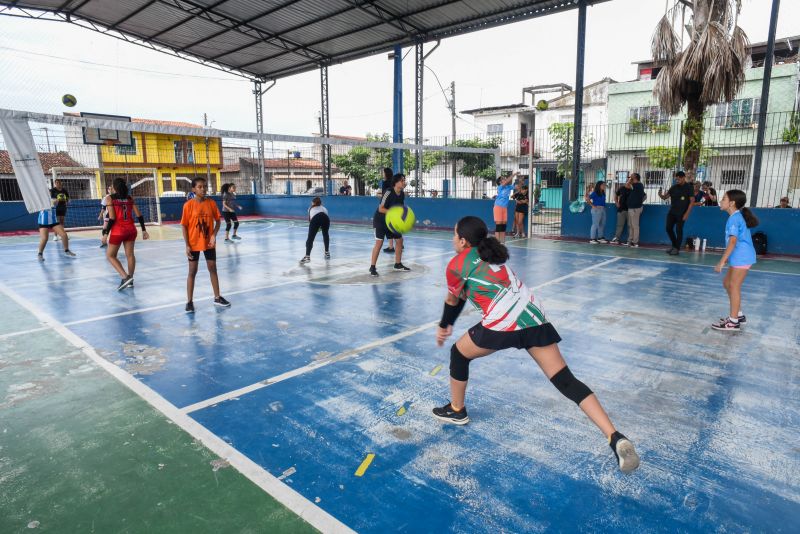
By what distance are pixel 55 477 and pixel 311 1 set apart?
18.6m

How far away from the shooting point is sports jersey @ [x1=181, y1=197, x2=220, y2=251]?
673 cm

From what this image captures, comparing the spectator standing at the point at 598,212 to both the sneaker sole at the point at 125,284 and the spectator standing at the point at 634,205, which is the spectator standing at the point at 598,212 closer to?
the spectator standing at the point at 634,205

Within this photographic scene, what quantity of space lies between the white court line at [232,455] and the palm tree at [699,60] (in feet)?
43.0

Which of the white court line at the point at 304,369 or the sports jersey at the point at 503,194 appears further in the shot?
the sports jersey at the point at 503,194

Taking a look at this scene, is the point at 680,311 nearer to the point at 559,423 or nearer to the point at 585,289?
the point at 585,289

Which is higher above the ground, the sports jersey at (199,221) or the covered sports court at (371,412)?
the sports jersey at (199,221)

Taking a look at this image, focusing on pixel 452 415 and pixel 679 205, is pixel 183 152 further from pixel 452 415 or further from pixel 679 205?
pixel 452 415

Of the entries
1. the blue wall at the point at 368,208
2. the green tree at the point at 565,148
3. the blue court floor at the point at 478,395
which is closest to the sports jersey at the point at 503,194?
the green tree at the point at 565,148

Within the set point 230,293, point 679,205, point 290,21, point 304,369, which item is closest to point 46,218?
point 230,293

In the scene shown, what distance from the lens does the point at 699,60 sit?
11.8 meters

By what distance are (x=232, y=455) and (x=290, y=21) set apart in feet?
66.4

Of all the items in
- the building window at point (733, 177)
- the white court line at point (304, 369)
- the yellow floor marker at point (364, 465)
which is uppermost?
the building window at point (733, 177)

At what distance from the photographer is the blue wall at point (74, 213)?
59.2ft

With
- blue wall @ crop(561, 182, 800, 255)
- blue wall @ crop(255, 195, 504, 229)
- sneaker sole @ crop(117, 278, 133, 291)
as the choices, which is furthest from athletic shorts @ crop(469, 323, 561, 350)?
blue wall @ crop(255, 195, 504, 229)
